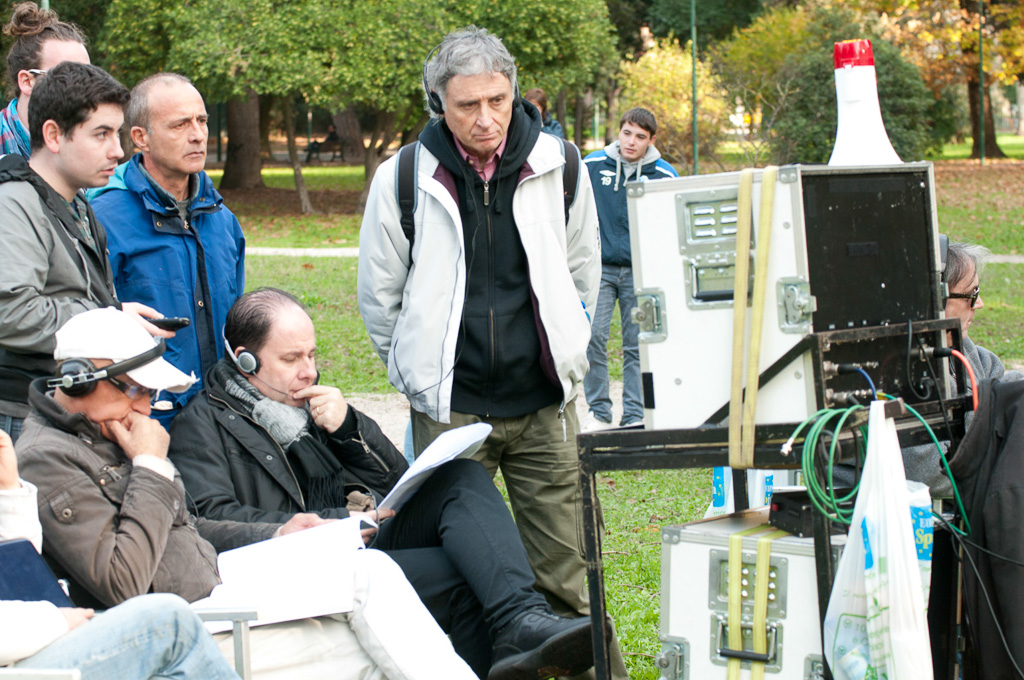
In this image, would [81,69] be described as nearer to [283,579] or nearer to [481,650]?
[283,579]

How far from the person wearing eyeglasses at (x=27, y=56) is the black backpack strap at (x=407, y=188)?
4.48 ft

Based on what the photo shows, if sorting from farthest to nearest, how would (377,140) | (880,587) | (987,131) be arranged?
(987,131) → (377,140) → (880,587)

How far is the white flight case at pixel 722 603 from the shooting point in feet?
8.53

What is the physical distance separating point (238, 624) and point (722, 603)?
116 centimetres

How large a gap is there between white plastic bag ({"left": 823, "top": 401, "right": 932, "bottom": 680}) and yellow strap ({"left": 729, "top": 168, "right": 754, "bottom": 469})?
29cm

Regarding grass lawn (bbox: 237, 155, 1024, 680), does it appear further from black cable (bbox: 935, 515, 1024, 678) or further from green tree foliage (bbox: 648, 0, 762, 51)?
green tree foliage (bbox: 648, 0, 762, 51)

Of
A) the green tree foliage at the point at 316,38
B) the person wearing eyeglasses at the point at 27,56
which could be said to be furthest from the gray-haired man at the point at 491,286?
the green tree foliage at the point at 316,38

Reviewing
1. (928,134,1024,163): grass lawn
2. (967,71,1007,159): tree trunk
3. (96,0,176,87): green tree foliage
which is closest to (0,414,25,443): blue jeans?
(96,0,176,87): green tree foliage

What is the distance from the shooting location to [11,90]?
4234mm

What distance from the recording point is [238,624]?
105 inches

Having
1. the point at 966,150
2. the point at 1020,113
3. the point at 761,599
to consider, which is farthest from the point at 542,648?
the point at 1020,113

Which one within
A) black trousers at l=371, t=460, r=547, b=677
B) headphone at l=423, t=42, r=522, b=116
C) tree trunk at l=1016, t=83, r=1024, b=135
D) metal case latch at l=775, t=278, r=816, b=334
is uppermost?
tree trunk at l=1016, t=83, r=1024, b=135

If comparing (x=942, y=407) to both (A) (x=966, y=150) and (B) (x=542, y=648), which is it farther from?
(A) (x=966, y=150)

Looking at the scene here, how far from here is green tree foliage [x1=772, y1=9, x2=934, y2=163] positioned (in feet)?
70.2
